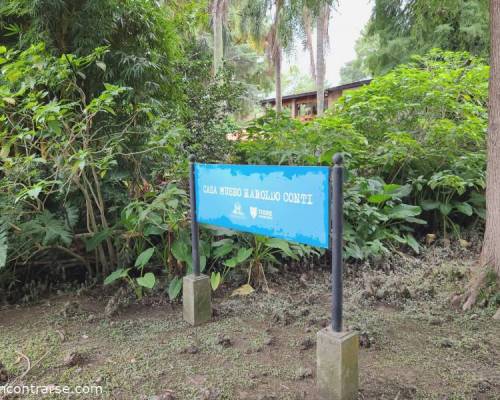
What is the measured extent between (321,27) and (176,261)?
34.6ft

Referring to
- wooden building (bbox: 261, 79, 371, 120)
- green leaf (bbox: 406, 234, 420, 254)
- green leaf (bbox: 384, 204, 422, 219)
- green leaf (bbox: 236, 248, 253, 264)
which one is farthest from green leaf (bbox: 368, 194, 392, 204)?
wooden building (bbox: 261, 79, 371, 120)

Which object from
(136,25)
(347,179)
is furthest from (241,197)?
(347,179)

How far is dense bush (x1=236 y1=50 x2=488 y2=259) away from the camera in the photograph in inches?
162

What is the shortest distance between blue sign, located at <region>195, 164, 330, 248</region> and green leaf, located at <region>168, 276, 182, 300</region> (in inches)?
26.0

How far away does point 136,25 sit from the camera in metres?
3.22

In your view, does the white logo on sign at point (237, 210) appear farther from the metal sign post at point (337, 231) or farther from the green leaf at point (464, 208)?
the green leaf at point (464, 208)

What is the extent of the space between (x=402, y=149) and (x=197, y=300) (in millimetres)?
3136

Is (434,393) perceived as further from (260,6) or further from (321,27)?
(260,6)

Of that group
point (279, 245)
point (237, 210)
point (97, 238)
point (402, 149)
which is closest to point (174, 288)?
point (97, 238)

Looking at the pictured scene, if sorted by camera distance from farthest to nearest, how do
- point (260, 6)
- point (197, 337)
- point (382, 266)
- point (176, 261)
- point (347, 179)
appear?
1. point (260, 6)
2. point (347, 179)
3. point (382, 266)
4. point (176, 261)
5. point (197, 337)

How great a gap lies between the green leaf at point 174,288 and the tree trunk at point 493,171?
81.0 inches

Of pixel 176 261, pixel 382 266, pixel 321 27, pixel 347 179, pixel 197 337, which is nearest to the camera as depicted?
pixel 197 337

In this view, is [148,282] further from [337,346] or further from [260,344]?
[337,346]

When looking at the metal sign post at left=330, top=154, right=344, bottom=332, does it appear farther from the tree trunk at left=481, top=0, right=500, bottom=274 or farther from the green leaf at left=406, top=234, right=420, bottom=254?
the green leaf at left=406, top=234, right=420, bottom=254
